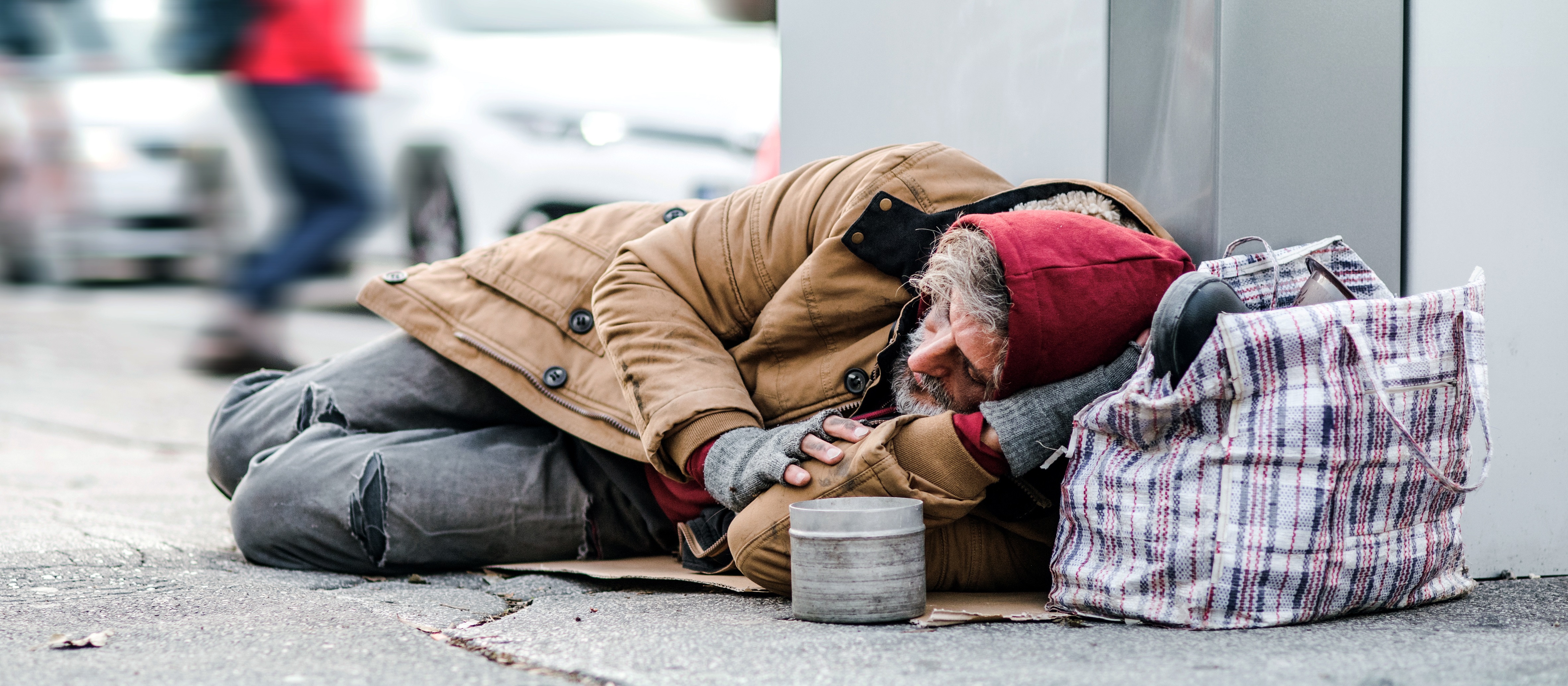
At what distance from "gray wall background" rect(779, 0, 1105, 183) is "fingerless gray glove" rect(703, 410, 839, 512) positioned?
911mm

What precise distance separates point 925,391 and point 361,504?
1.17 m

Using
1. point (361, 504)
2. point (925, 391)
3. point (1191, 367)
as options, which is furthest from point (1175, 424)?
point (361, 504)

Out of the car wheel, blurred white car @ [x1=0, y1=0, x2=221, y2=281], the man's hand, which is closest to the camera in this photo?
the man's hand

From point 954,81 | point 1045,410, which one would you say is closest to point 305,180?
point 954,81

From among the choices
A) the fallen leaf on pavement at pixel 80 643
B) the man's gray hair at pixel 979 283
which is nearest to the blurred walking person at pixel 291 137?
the fallen leaf on pavement at pixel 80 643

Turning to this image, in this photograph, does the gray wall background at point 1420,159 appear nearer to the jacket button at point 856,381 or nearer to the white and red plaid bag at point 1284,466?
the white and red plaid bag at point 1284,466

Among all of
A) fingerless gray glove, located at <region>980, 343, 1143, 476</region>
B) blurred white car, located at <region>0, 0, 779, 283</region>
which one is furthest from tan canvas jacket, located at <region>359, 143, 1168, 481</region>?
blurred white car, located at <region>0, 0, 779, 283</region>

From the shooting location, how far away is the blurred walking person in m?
5.06

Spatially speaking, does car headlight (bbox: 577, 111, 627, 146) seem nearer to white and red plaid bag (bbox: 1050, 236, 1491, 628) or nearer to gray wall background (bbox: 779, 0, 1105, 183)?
gray wall background (bbox: 779, 0, 1105, 183)

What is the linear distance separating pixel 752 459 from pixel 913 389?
11.8 inches

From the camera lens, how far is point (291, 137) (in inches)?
208

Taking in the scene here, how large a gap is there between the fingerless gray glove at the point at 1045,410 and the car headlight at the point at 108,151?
6.85 meters

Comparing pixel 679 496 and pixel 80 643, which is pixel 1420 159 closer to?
pixel 679 496

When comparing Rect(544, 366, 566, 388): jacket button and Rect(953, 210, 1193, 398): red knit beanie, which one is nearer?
Rect(953, 210, 1193, 398): red knit beanie
